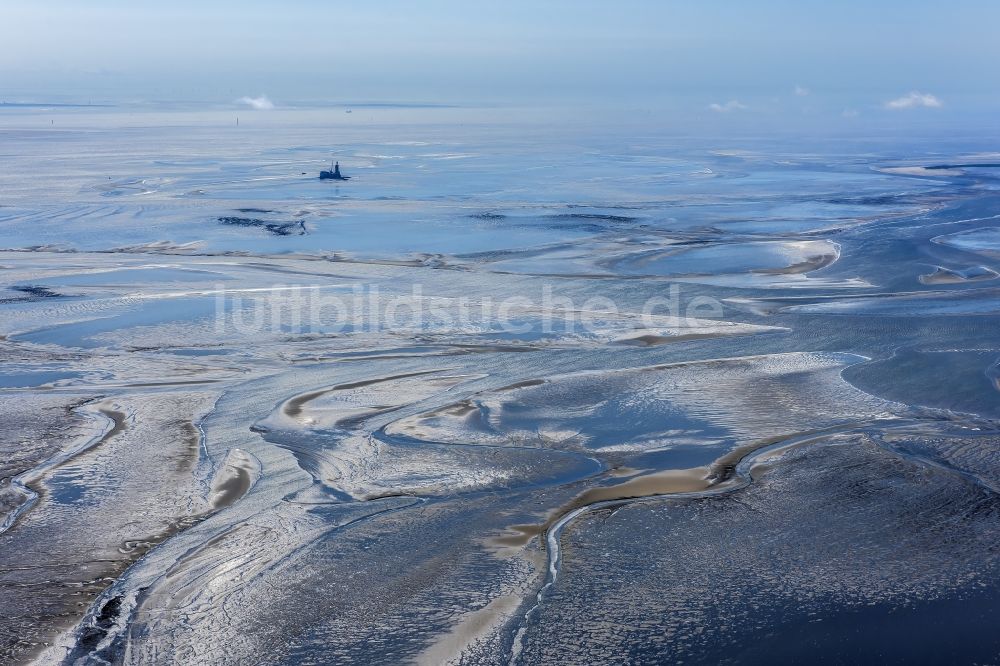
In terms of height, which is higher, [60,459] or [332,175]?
[332,175]

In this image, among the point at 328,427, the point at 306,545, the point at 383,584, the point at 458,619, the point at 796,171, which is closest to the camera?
the point at 458,619

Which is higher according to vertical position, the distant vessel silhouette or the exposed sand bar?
the distant vessel silhouette

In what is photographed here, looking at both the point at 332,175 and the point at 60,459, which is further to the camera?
the point at 332,175

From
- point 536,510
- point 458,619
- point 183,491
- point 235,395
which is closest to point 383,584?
point 458,619

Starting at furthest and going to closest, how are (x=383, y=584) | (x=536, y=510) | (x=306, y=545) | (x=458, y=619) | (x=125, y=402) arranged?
1. (x=125, y=402)
2. (x=536, y=510)
3. (x=306, y=545)
4. (x=383, y=584)
5. (x=458, y=619)

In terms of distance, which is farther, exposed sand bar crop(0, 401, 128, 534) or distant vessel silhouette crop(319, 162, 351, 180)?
distant vessel silhouette crop(319, 162, 351, 180)

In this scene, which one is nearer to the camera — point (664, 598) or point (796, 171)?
point (664, 598)

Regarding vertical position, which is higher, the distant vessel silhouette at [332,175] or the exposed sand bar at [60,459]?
the distant vessel silhouette at [332,175]

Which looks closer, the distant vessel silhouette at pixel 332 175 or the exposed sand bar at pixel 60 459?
the exposed sand bar at pixel 60 459

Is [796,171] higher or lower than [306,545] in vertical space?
higher

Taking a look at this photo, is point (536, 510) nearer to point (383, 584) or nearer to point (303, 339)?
point (383, 584)
